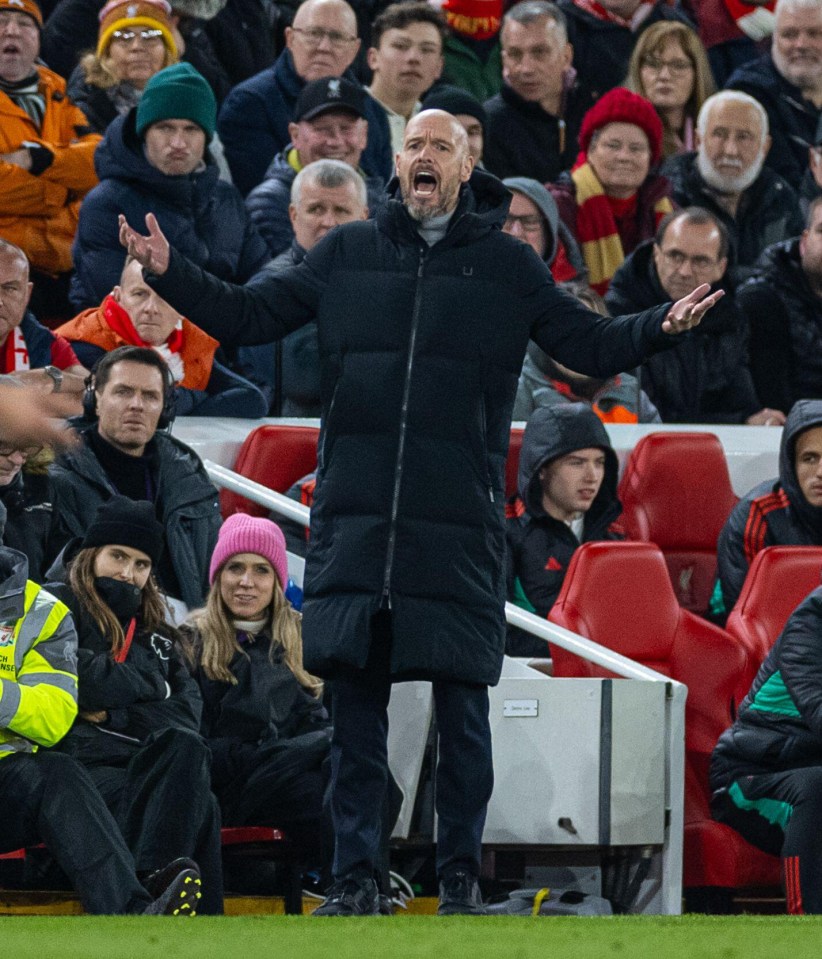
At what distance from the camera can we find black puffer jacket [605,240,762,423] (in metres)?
9.30

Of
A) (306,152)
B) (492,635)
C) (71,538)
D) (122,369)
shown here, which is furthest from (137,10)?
(492,635)

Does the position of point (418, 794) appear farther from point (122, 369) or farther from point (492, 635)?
point (122, 369)

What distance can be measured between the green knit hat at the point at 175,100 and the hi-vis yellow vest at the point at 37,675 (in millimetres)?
3097

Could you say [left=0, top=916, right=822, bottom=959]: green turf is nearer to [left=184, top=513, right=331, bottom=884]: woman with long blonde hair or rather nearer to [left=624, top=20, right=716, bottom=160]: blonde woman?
[left=184, top=513, right=331, bottom=884]: woman with long blonde hair

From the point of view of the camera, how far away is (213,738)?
649 centimetres

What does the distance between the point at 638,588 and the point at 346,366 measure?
7.19 ft

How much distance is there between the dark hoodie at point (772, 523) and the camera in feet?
25.7

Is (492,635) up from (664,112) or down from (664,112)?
down

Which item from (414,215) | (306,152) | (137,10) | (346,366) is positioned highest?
(137,10)

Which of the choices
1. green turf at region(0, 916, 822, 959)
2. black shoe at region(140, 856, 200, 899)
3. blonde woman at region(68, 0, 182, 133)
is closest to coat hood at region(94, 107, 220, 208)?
blonde woman at region(68, 0, 182, 133)

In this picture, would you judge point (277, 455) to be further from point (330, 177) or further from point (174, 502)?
point (330, 177)

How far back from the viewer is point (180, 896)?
5.55 m

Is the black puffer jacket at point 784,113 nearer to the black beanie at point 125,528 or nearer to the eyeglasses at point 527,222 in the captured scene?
the eyeglasses at point 527,222

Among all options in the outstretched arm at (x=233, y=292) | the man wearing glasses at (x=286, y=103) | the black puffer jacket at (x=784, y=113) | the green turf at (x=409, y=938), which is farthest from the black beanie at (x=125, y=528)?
the black puffer jacket at (x=784, y=113)
